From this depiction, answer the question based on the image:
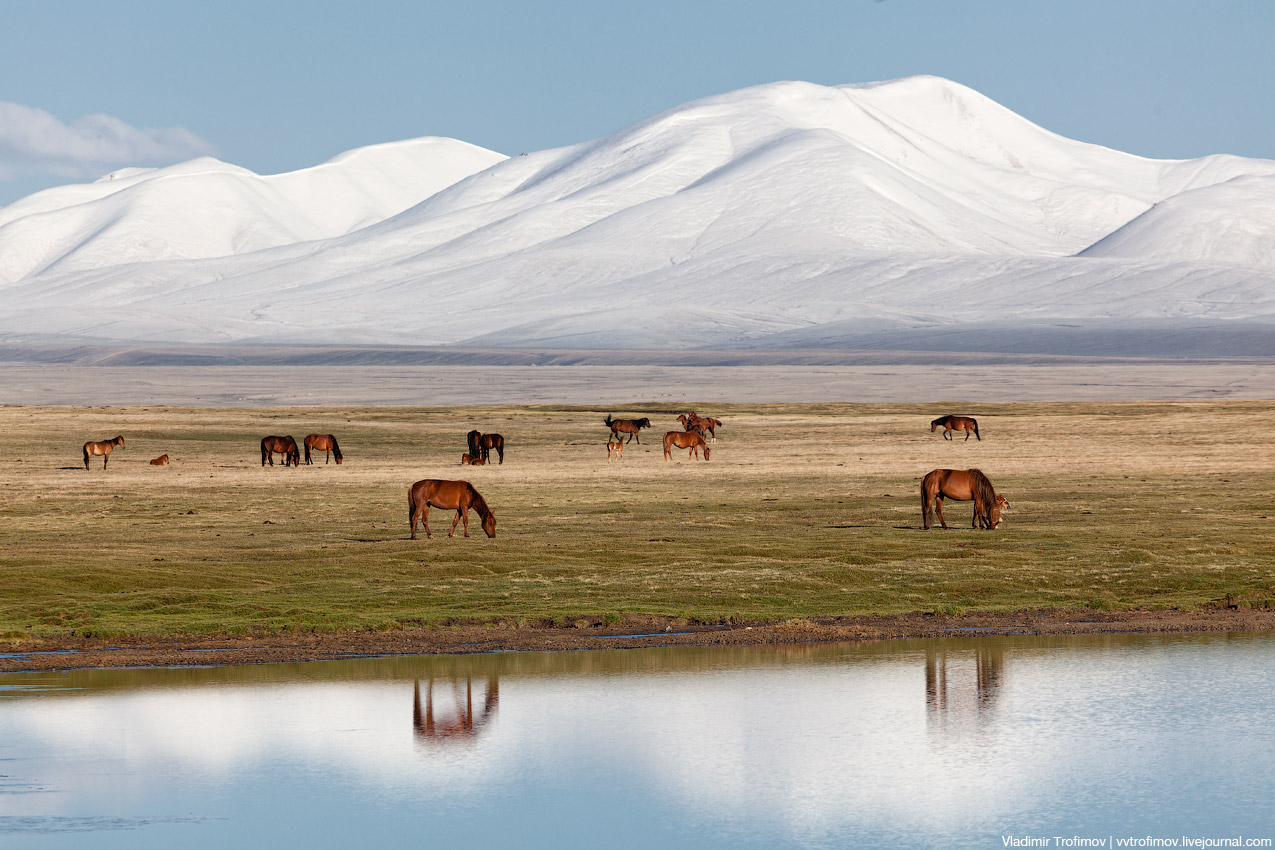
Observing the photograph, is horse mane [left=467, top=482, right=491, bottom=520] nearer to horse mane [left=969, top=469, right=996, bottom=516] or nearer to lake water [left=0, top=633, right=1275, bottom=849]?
lake water [left=0, top=633, right=1275, bottom=849]

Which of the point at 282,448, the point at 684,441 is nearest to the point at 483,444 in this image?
the point at 282,448

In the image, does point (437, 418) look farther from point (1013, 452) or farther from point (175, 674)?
point (175, 674)

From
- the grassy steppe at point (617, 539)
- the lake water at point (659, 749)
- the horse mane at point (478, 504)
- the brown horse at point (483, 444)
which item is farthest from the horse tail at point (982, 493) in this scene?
the brown horse at point (483, 444)

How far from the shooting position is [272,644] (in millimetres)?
23078

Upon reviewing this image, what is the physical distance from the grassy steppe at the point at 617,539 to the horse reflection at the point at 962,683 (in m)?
3.56

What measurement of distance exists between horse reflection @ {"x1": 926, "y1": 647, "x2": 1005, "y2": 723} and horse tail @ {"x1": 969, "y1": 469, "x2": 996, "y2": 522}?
8.93m

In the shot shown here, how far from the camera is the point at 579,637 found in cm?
2350

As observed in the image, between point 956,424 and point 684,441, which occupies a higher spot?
point 956,424

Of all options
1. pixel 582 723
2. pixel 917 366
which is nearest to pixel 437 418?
pixel 582 723

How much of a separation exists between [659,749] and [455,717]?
8.99ft

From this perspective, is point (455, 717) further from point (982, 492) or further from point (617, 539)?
point (982, 492)

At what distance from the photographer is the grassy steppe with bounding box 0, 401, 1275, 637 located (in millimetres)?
25406

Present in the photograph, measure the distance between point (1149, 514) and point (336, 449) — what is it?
2781 cm

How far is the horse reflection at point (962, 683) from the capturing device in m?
18.8
